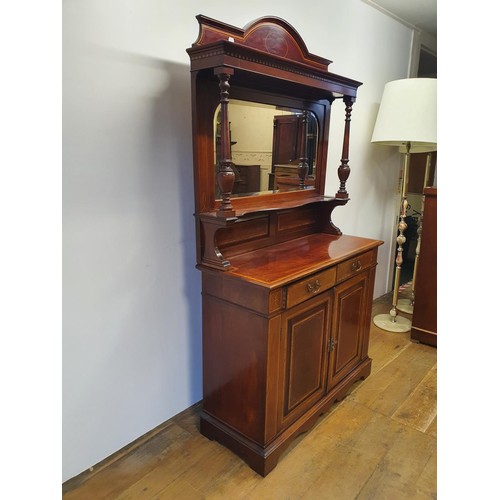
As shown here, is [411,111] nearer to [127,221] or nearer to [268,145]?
[268,145]

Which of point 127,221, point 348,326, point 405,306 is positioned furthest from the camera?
point 405,306

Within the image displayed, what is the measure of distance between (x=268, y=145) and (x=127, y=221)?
805mm

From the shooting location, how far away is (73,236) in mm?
1487

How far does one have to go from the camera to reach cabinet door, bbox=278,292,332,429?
1689 millimetres

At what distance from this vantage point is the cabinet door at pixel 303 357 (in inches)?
66.5

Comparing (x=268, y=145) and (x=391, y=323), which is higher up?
(x=268, y=145)

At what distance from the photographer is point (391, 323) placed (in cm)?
320

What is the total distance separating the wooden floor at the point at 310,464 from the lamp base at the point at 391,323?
0.91m

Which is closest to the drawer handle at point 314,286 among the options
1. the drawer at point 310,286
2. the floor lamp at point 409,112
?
the drawer at point 310,286

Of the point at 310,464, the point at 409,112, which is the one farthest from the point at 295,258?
the point at 409,112
